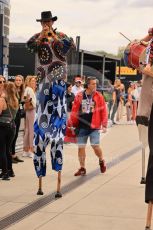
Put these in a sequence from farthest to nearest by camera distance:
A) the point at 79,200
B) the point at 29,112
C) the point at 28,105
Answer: the point at 29,112, the point at 28,105, the point at 79,200

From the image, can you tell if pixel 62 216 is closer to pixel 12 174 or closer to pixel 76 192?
pixel 76 192

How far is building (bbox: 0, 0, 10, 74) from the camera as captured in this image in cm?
1125

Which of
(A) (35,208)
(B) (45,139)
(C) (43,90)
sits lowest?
(A) (35,208)

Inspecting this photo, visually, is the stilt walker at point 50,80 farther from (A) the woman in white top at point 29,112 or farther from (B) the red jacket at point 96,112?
(A) the woman in white top at point 29,112

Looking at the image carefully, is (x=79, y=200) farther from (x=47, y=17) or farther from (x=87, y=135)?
(x=87, y=135)

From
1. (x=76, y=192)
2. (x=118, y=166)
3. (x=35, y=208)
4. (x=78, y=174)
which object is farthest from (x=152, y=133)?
(x=118, y=166)

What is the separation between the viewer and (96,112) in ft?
29.7

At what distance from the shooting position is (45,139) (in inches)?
277

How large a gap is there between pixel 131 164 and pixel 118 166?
13.1 inches

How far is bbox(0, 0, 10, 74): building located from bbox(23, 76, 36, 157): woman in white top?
729mm

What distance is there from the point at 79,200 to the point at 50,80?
1465 mm

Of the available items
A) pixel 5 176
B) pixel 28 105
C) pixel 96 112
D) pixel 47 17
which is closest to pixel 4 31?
pixel 28 105

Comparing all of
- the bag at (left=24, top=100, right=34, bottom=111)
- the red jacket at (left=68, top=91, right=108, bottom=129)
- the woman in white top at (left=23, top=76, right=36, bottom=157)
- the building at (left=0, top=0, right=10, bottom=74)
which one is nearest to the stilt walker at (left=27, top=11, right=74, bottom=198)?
the red jacket at (left=68, top=91, right=108, bottom=129)

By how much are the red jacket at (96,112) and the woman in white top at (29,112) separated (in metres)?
1.80
